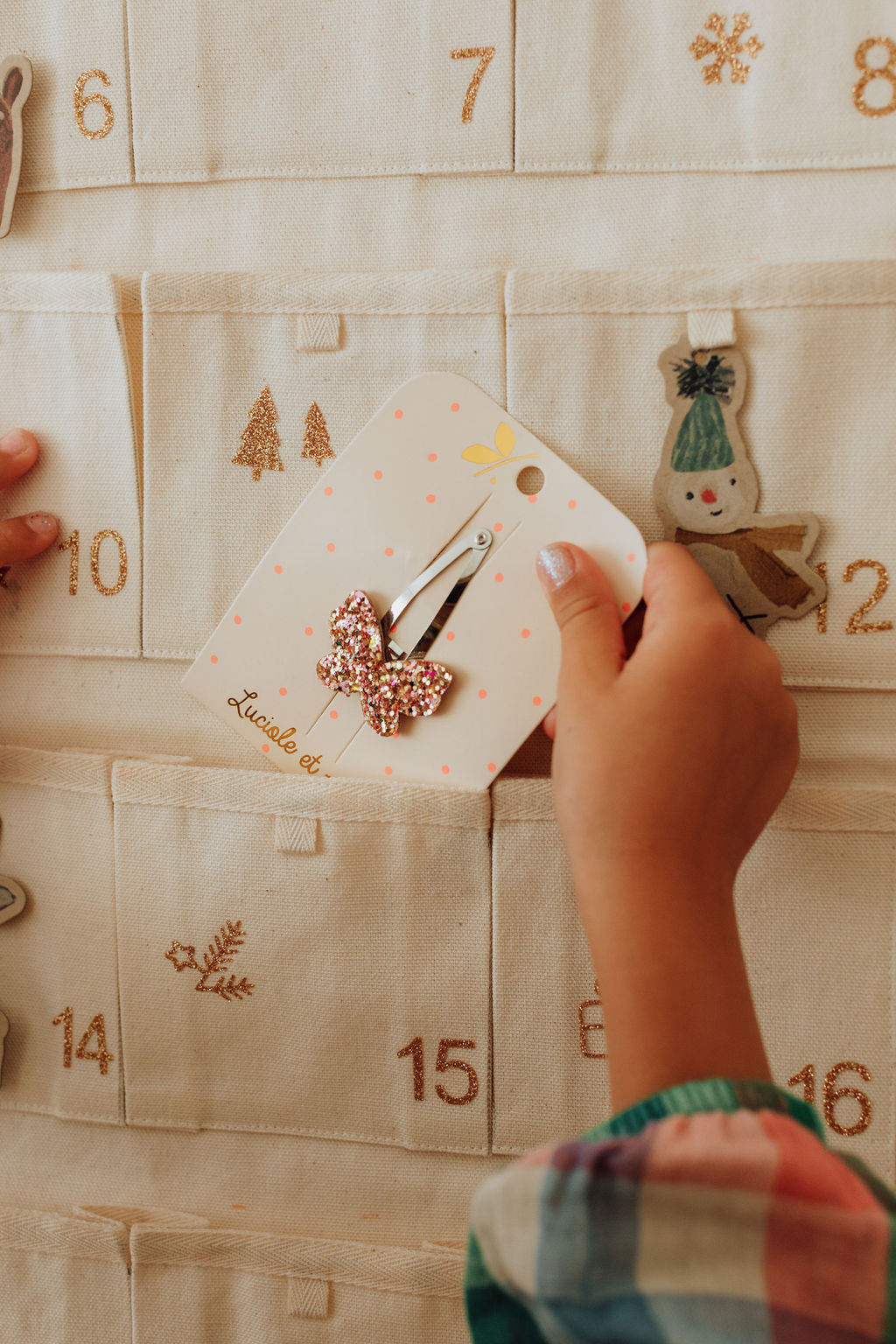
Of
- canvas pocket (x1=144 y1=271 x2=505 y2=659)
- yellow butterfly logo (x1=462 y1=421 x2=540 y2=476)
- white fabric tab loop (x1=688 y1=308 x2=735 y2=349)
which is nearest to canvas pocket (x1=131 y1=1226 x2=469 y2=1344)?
canvas pocket (x1=144 y1=271 x2=505 y2=659)

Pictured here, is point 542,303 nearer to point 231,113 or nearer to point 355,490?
point 355,490

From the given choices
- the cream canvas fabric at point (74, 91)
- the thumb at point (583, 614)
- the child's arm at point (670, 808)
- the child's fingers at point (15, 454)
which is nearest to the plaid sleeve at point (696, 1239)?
the child's arm at point (670, 808)

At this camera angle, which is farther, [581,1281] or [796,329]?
[796,329]

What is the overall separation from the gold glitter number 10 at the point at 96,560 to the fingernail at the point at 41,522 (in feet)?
0.05

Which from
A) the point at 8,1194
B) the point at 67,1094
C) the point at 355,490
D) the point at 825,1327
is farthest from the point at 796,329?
the point at 8,1194

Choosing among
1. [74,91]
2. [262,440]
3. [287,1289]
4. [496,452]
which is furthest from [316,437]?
[287,1289]

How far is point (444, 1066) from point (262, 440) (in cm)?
52

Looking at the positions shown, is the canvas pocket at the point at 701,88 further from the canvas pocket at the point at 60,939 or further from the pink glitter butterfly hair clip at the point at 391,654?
the canvas pocket at the point at 60,939

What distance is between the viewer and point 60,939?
0.75 metres

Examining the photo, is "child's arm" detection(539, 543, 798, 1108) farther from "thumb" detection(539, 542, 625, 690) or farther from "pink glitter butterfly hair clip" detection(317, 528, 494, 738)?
"pink glitter butterfly hair clip" detection(317, 528, 494, 738)

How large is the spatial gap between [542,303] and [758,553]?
0.24 meters

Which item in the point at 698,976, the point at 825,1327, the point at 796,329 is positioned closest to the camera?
the point at 825,1327

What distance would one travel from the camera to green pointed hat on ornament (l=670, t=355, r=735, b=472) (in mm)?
641

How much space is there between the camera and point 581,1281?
1.20 ft
